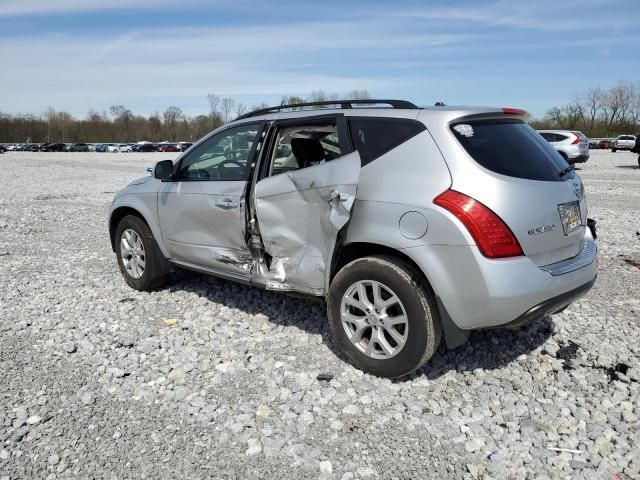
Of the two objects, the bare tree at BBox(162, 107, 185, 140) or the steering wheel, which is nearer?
→ the steering wheel

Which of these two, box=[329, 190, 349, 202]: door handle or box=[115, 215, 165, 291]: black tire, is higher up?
box=[329, 190, 349, 202]: door handle

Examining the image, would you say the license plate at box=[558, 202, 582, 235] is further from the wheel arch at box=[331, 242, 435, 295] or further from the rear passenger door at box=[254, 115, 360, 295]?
the rear passenger door at box=[254, 115, 360, 295]

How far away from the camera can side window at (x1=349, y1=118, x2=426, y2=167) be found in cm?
362

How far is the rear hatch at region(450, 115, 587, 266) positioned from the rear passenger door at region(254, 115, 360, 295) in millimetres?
784

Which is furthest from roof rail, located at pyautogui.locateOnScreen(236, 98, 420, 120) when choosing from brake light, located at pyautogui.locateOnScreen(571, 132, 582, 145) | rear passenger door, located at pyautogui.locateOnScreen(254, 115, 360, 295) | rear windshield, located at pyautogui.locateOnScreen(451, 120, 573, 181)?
brake light, located at pyautogui.locateOnScreen(571, 132, 582, 145)

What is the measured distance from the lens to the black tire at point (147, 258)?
214 inches

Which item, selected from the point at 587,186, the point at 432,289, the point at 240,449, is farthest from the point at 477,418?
the point at 587,186

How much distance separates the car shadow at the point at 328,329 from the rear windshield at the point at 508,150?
1390mm

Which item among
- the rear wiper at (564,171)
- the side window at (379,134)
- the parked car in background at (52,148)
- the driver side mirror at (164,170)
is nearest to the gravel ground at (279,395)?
the driver side mirror at (164,170)

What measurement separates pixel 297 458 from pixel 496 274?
1530 mm

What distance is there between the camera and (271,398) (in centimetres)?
357

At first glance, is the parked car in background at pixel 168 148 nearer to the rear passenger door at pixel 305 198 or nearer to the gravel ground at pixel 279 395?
the gravel ground at pixel 279 395

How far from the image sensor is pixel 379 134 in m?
3.75

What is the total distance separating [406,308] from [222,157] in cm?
232
